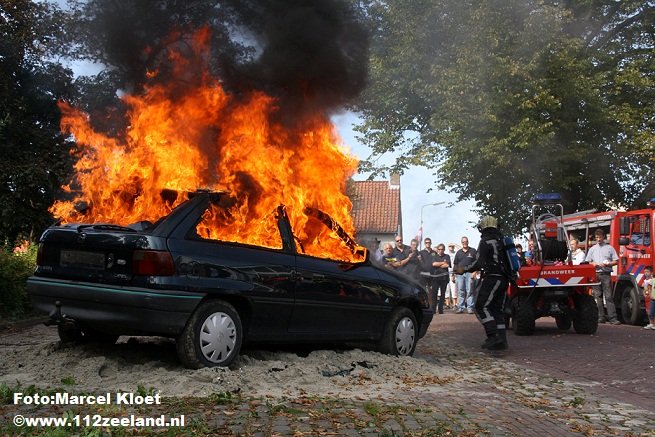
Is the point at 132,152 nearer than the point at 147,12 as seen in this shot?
Yes

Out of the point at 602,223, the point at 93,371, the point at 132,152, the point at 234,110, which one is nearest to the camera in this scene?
the point at 93,371

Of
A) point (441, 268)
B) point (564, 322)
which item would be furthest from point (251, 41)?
point (441, 268)

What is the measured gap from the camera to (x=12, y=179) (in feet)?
52.0

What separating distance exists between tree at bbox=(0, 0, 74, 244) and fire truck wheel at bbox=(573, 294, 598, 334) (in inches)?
410

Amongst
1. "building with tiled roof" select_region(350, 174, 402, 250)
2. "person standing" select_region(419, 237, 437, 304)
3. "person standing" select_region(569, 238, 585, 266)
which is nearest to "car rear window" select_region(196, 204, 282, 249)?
"person standing" select_region(419, 237, 437, 304)

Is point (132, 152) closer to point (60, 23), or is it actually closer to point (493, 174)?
point (60, 23)

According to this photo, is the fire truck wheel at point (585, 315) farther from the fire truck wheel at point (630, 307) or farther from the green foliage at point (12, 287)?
the green foliage at point (12, 287)

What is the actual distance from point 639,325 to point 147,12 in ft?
39.2

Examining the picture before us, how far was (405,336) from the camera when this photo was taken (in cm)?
861

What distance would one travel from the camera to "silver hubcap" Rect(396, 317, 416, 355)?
8516mm

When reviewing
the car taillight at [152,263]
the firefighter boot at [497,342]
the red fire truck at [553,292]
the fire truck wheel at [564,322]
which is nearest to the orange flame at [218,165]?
the car taillight at [152,263]

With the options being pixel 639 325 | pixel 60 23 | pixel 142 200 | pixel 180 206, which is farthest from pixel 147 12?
pixel 639 325

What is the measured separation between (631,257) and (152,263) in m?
13.2

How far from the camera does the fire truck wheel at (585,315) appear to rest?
1316cm
